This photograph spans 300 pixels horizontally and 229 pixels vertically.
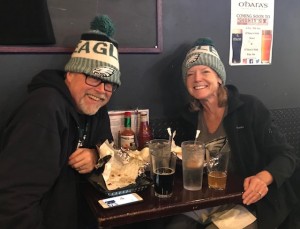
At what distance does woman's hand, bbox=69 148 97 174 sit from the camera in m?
1.21

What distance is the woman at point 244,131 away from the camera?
55.2 inches

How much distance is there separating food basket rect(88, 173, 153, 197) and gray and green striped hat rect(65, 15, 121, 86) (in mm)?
395

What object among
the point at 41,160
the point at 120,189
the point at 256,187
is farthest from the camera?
the point at 256,187

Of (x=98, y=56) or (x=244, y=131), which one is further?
(x=244, y=131)

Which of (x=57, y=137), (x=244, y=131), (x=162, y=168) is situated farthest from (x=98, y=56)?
(x=244, y=131)

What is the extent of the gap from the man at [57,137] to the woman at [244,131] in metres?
0.48

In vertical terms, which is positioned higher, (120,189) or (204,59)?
(204,59)

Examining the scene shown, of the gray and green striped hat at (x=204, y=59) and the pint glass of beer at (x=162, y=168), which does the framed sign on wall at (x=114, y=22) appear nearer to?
the gray and green striped hat at (x=204, y=59)

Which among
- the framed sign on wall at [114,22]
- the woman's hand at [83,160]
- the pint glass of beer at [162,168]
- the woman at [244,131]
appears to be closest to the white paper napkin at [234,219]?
the woman at [244,131]

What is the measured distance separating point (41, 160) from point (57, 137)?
0.09m

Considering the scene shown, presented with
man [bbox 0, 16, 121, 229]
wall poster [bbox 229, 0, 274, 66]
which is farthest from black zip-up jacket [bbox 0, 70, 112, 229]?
wall poster [bbox 229, 0, 274, 66]

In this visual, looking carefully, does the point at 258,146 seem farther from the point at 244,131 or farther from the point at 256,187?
the point at 256,187

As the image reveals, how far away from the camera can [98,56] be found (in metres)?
1.26

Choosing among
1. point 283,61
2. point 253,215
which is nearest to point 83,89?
point 253,215
